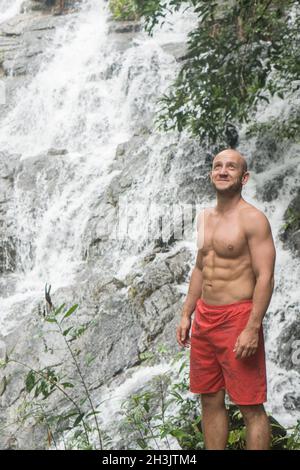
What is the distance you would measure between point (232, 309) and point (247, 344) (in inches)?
9.5

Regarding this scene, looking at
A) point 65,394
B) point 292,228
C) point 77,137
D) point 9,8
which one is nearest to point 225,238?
point 65,394

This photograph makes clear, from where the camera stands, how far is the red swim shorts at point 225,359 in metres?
3.02

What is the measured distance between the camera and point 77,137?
11797 mm

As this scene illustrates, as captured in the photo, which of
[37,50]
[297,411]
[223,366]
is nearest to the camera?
[223,366]

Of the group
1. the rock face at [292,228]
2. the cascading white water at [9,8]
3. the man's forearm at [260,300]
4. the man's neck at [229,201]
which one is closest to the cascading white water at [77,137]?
the rock face at [292,228]

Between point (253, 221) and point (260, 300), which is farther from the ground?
point (253, 221)

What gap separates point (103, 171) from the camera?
1029 centimetres

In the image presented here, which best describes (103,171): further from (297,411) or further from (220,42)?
(297,411)

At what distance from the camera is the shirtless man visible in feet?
9.89

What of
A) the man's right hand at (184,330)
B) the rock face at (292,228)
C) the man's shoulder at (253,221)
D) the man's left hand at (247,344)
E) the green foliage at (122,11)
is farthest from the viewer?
the green foliage at (122,11)

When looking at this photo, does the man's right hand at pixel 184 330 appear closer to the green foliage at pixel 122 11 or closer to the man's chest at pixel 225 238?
the man's chest at pixel 225 238

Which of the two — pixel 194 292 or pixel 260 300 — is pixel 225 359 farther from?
pixel 194 292

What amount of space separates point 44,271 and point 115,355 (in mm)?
2909
